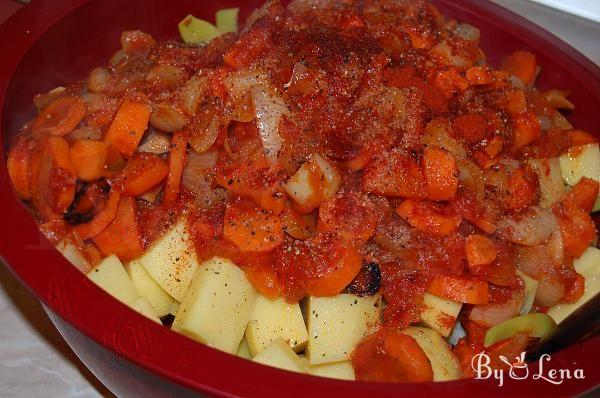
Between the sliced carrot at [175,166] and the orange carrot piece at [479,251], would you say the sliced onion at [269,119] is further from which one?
the orange carrot piece at [479,251]

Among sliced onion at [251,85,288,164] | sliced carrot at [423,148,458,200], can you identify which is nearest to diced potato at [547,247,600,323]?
sliced carrot at [423,148,458,200]

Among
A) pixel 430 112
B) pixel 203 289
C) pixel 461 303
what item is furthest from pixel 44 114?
pixel 461 303

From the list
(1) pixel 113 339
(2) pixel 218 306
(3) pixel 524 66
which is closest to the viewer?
(1) pixel 113 339

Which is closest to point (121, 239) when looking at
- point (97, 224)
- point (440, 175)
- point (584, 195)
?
point (97, 224)

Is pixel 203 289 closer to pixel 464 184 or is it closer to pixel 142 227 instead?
pixel 142 227

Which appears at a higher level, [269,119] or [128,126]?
[269,119]

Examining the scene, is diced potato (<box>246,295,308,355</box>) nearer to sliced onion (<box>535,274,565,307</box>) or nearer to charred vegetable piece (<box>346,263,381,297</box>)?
charred vegetable piece (<box>346,263,381,297</box>)

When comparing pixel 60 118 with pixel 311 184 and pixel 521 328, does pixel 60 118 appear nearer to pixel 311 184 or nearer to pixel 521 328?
pixel 311 184

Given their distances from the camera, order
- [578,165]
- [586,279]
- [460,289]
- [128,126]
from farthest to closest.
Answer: [578,165] < [586,279] < [128,126] < [460,289]
